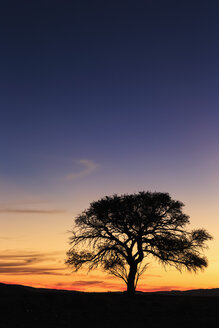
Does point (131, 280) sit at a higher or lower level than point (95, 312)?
higher

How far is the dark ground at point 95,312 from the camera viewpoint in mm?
21203

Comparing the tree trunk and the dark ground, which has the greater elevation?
the tree trunk

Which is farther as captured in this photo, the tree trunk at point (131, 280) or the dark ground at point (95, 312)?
the tree trunk at point (131, 280)

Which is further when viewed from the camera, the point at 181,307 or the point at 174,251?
the point at 174,251

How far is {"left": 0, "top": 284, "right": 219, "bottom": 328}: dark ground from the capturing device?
21.2m

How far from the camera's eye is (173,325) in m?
21.8

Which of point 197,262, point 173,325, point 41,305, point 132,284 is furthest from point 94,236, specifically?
point 173,325

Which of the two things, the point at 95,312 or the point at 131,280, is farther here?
the point at 131,280

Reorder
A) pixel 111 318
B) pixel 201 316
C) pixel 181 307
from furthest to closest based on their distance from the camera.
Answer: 1. pixel 181 307
2. pixel 201 316
3. pixel 111 318

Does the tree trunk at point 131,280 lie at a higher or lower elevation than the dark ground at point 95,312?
higher

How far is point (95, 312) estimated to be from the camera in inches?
923

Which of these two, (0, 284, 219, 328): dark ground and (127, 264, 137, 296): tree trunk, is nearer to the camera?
(0, 284, 219, 328): dark ground

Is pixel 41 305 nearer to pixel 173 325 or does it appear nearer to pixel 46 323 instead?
pixel 46 323

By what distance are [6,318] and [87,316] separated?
4.86 metres
